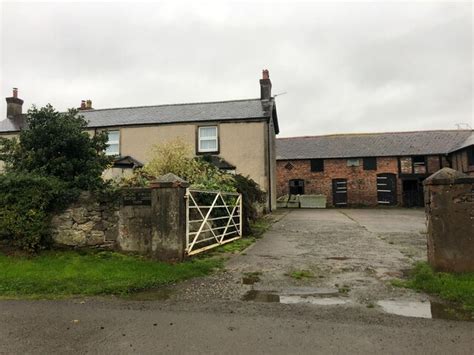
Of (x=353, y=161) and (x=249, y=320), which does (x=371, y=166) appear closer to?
(x=353, y=161)

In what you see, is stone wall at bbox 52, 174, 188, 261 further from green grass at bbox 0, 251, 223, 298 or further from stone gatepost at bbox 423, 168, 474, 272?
stone gatepost at bbox 423, 168, 474, 272

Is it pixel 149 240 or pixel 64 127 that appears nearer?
pixel 149 240

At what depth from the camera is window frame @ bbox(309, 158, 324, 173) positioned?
3546 centimetres

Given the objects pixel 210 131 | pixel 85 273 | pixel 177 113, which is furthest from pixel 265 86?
pixel 85 273

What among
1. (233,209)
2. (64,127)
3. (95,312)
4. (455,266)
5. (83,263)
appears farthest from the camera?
(233,209)

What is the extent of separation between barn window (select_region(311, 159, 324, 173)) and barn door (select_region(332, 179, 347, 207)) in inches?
67.0

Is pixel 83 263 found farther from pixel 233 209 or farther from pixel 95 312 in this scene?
pixel 233 209

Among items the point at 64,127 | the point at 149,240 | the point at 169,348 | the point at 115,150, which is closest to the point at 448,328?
the point at 169,348

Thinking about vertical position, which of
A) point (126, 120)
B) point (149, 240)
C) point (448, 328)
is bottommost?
point (448, 328)

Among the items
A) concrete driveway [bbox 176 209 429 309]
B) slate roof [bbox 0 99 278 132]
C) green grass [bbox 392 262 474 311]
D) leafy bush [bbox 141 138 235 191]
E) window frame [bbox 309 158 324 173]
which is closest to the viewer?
green grass [bbox 392 262 474 311]

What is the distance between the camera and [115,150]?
24953 mm

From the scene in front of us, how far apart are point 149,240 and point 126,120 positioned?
62.0ft

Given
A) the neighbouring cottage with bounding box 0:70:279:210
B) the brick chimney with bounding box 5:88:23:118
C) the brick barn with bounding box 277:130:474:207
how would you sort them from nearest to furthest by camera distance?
the neighbouring cottage with bounding box 0:70:279:210 → the brick chimney with bounding box 5:88:23:118 → the brick barn with bounding box 277:130:474:207

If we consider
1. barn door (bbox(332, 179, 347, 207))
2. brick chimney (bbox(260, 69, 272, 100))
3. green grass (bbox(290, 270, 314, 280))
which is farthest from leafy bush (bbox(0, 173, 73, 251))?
barn door (bbox(332, 179, 347, 207))
